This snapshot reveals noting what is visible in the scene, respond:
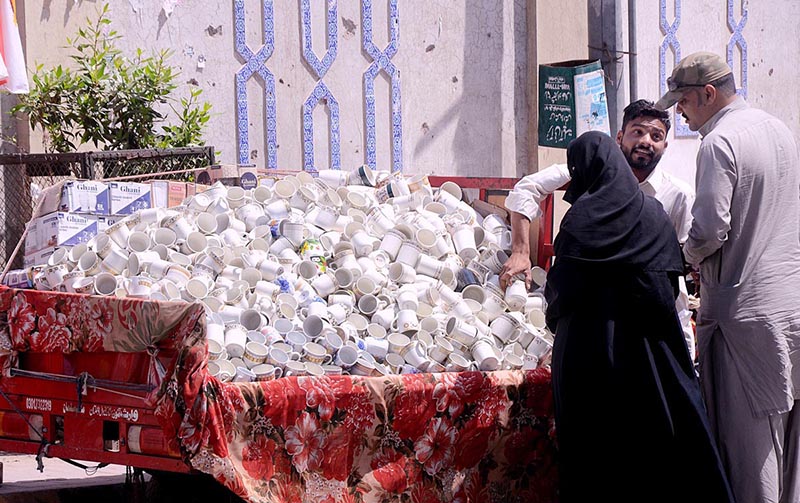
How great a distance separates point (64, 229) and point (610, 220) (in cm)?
229

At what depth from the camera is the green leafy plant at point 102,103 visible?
18.6 ft

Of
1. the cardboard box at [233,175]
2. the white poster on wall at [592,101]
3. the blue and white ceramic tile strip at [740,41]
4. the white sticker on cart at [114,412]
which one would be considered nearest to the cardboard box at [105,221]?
the cardboard box at [233,175]

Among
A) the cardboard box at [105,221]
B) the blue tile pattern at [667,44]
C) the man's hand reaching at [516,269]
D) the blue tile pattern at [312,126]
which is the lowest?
the man's hand reaching at [516,269]

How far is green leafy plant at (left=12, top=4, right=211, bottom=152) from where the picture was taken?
566 cm

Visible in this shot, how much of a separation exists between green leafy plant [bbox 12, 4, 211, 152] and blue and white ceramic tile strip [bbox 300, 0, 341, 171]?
1256 mm

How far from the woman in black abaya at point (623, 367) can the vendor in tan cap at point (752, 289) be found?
0.17m

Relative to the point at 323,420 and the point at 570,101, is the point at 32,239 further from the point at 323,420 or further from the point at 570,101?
the point at 570,101

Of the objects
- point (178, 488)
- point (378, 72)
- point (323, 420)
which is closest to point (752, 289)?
point (323, 420)

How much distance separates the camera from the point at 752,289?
3.51 metres

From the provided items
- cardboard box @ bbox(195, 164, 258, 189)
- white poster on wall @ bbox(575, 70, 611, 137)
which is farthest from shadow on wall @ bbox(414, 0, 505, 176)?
cardboard box @ bbox(195, 164, 258, 189)

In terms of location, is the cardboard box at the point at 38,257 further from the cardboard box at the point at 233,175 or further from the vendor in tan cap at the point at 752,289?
the vendor in tan cap at the point at 752,289

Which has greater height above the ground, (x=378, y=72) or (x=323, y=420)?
(x=378, y=72)

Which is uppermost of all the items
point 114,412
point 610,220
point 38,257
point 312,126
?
point 312,126

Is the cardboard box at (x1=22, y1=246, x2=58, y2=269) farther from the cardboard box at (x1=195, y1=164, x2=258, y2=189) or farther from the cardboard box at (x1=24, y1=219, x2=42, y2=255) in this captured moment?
the cardboard box at (x1=195, y1=164, x2=258, y2=189)
